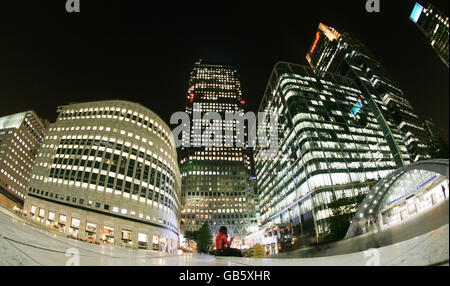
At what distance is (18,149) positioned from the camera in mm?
105750

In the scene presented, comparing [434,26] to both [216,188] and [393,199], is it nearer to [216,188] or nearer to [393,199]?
[393,199]

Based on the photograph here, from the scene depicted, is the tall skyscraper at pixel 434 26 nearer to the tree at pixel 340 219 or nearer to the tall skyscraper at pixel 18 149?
the tree at pixel 340 219

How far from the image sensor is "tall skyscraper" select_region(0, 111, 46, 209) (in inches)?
3757

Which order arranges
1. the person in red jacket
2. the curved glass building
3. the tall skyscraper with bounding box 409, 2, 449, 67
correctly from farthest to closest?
the curved glass building < the person in red jacket < the tall skyscraper with bounding box 409, 2, 449, 67

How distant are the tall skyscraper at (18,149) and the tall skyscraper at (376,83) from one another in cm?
14660

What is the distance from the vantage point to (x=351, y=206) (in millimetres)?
42000

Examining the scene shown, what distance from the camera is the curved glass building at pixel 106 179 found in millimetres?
45000

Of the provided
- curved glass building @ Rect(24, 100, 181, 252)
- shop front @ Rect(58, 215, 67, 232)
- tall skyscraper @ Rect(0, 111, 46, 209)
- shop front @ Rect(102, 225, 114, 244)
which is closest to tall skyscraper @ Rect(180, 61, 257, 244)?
curved glass building @ Rect(24, 100, 181, 252)

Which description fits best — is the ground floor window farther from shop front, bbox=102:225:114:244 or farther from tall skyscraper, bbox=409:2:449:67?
tall skyscraper, bbox=409:2:449:67

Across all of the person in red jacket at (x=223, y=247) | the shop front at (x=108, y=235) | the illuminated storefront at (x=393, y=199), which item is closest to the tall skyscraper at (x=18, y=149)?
the shop front at (x=108, y=235)

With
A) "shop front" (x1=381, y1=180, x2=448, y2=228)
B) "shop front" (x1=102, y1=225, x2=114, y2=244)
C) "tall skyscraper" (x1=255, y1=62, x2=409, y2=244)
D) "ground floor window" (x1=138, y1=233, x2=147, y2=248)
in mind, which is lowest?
"ground floor window" (x1=138, y1=233, x2=147, y2=248)

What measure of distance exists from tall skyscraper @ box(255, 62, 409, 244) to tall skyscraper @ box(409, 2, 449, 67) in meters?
42.3

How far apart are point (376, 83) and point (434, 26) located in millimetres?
144276
